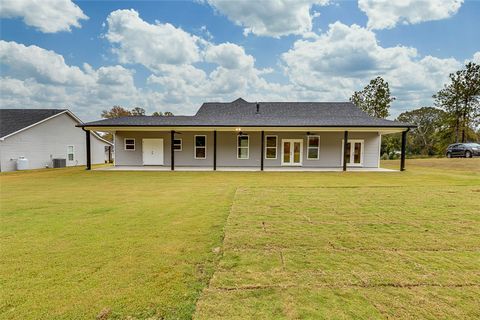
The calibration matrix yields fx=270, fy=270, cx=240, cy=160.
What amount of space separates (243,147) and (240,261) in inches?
636

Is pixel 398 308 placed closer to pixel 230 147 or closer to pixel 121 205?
pixel 121 205

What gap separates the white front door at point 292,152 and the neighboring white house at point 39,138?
61.1 feet

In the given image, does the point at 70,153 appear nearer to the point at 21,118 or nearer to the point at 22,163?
the point at 21,118

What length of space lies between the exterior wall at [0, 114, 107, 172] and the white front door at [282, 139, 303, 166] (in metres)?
18.7

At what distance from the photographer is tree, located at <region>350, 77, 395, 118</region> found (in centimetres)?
3556

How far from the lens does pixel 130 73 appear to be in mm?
26156

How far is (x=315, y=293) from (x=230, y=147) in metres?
17.0

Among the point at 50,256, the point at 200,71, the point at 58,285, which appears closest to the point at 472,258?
the point at 58,285

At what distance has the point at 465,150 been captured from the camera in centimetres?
2481

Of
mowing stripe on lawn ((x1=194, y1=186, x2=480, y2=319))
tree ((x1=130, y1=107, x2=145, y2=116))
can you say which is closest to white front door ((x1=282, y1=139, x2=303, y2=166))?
mowing stripe on lawn ((x1=194, y1=186, x2=480, y2=319))

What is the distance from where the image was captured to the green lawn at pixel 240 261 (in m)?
2.50

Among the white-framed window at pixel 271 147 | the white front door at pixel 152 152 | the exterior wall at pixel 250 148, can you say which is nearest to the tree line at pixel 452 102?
the exterior wall at pixel 250 148

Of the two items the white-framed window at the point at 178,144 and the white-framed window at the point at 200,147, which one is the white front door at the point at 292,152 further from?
the white-framed window at the point at 178,144

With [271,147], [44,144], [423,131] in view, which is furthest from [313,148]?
[423,131]
